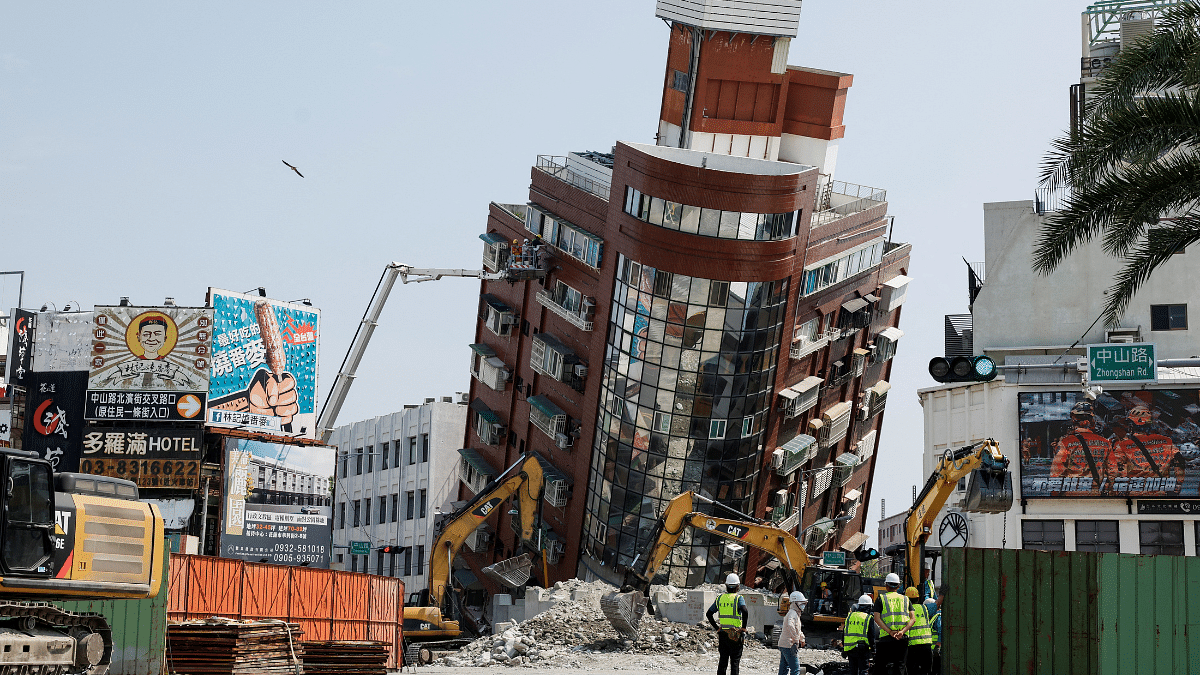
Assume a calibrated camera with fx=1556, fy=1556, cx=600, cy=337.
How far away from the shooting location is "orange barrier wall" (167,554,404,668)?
1326 inches

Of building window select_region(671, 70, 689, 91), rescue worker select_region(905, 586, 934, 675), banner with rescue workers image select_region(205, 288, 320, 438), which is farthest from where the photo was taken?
building window select_region(671, 70, 689, 91)

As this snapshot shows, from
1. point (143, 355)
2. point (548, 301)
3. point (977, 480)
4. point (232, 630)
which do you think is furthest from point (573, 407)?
point (232, 630)

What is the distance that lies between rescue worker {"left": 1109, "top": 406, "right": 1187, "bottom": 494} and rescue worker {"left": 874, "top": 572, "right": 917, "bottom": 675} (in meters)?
37.3

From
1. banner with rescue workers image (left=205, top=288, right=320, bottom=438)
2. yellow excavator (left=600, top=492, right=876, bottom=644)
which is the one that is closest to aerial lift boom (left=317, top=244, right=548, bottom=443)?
banner with rescue workers image (left=205, top=288, right=320, bottom=438)

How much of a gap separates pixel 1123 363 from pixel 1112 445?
11.1 ft

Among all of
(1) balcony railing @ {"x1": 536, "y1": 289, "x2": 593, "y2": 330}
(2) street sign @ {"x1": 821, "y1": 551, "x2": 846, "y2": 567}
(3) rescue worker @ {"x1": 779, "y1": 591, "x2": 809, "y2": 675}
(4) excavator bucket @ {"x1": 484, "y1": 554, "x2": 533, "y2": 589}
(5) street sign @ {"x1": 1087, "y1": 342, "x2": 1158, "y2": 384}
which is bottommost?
(3) rescue worker @ {"x1": 779, "y1": 591, "x2": 809, "y2": 675}

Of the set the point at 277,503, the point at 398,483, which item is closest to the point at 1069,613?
the point at 277,503

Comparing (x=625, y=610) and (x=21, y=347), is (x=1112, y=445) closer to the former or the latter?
(x=625, y=610)

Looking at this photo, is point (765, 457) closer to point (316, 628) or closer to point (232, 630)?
point (316, 628)

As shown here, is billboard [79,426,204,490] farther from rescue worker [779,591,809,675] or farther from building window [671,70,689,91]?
rescue worker [779,591,809,675]

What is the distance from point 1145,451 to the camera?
61.5 meters

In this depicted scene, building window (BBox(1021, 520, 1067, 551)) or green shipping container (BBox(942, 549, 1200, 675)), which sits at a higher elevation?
building window (BBox(1021, 520, 1067, 551))

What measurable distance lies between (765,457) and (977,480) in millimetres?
25544

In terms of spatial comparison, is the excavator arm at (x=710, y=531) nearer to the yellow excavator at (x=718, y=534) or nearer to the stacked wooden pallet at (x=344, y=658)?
the yellow excavator at (x=718, y=534)
